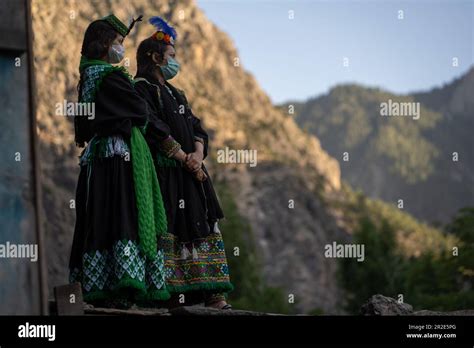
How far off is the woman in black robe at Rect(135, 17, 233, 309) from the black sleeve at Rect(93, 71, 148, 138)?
27cm

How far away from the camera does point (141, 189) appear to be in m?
7.12

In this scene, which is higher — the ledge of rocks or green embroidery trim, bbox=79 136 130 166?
green embroidery trim, bbox=79 136 130 166

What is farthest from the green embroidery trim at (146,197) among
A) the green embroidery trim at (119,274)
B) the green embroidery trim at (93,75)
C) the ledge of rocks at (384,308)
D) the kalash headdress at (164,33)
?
the ledge of rocks at (384,308)

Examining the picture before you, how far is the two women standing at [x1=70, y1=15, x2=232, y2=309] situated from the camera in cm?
695

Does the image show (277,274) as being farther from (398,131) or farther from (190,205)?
(398,131)

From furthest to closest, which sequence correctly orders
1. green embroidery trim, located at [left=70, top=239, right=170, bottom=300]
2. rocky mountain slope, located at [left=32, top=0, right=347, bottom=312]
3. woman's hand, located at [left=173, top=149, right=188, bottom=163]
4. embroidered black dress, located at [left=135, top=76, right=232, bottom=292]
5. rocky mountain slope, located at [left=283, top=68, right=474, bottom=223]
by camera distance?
rocky mountain slope, located at [left=283, top=68, right=474, bottom=223] → rocky mountain slope, located at [left=32, top=0, right=347, bottom=312] → woman's hand, located at [left=173, top=149, right=188, bottom=163] → embroidered black dress, located at [left=135, top=76, right=232, bottom=292] → green embroidery trim, located at [left=70, top=239, right=170, bottom=300]

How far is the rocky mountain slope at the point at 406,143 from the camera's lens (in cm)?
16338

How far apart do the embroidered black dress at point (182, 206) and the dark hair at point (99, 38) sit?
46 centimetres

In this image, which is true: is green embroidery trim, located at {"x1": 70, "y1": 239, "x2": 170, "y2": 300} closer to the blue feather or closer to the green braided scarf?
the green braided scarf

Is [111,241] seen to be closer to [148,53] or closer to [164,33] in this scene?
[148,53]

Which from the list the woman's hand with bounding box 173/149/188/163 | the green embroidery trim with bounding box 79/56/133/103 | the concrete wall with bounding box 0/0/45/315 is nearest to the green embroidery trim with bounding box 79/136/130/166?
the green embroidery trim with bounding box 79/56/133/103

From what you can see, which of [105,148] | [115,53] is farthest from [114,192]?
[115,53]

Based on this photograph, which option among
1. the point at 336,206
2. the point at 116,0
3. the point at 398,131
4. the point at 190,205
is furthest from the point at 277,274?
the point at 398,131

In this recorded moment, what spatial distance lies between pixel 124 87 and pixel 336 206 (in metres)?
97.3
